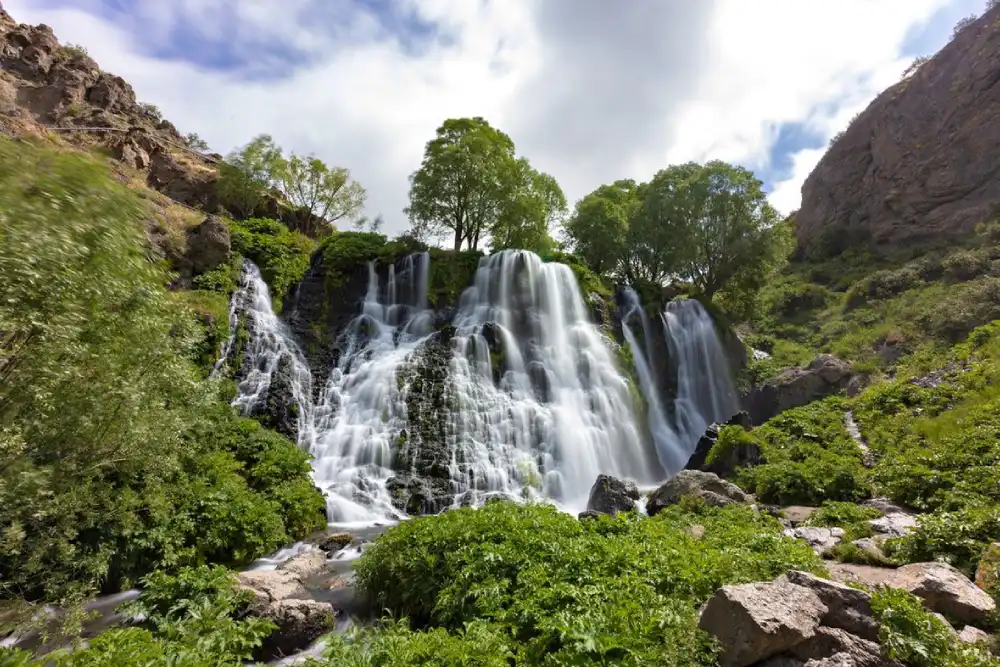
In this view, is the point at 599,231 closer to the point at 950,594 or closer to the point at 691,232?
the point at 691,232

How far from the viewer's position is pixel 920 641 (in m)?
3.78

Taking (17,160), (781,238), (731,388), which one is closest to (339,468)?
(17,160)

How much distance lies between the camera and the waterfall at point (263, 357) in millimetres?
16734

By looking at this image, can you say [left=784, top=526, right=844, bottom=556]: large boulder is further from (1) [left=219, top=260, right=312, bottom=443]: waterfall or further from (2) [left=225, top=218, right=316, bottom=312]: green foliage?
(2) [left=225, top=218, right=316, bottom=312]: green foliage

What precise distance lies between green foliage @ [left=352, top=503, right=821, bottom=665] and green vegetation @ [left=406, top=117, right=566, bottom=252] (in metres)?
23.1

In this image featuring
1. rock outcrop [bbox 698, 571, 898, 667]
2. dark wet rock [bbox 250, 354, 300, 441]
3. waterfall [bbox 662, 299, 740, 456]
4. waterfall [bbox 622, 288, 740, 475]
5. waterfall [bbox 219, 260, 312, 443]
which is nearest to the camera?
rock outcrop [bbox 698, 571, 898, 667]

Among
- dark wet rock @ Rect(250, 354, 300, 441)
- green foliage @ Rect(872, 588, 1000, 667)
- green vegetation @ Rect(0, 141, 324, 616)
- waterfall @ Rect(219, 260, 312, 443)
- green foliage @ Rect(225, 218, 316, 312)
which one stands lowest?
green foliage @ Rect(872, 588, 1000, 667)

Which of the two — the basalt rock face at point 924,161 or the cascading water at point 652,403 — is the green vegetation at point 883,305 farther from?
the cascading water at point 652,403

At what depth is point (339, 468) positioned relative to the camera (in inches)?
622

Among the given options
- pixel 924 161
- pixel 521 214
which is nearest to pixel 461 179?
pixel 521 214

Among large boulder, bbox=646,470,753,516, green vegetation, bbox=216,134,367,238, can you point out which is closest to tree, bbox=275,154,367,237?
green vegetation, bbox=216,134,367,238

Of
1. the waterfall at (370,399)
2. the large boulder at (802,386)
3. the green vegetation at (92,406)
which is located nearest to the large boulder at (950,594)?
the green vegetation at (92,406)

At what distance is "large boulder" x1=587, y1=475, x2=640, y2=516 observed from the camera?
1312cm

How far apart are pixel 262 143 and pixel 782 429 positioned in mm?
35147
